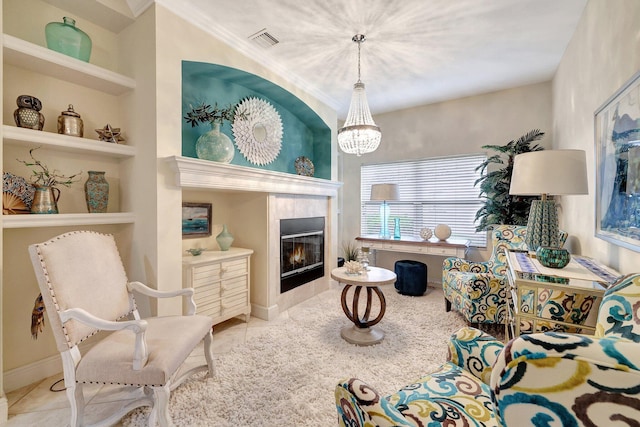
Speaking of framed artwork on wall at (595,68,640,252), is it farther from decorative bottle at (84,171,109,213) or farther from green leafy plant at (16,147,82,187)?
green leafy plant at (16,147,82,187)

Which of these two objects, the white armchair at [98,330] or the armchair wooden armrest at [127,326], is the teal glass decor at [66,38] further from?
the armchair wooden armrest at [127,326]

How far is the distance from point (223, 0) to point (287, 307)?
313 cm

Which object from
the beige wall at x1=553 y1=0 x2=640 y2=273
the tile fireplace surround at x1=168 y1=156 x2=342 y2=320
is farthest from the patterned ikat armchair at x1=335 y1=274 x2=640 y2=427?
the tile fireplace surround at x1=168 y1=156 x2=342 y2=320

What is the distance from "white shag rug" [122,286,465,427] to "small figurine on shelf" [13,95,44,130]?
2012 mm

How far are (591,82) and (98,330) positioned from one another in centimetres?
382

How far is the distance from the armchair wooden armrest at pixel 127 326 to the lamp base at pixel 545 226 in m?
2.53

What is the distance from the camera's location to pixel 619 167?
1.56m

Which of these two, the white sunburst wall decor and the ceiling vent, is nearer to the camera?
the ceiling vent

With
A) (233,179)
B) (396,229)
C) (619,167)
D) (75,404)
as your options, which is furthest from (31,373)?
(396,229)

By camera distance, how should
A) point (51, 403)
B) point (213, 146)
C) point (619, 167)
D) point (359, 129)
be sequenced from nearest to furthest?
point (619, 167) → point (51, 403) → point (213, 146) → point (359, 129)

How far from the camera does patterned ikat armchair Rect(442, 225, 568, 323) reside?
2652mm

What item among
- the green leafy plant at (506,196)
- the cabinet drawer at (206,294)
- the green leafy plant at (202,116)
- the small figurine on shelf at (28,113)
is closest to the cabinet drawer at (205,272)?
the cabinet drawer at (206,294)

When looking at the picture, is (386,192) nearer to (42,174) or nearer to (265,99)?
(265,99)

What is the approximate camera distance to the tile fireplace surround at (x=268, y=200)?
2.42 meters
